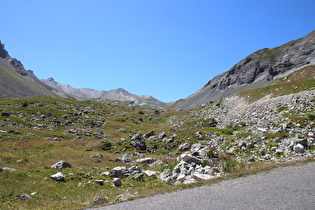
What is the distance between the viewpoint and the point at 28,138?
1426 inches

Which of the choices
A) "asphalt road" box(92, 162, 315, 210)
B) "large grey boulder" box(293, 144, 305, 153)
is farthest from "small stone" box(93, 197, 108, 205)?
"large grey boulder" box(293, 144, 305, 153)

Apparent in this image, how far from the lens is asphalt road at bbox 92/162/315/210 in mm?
8352

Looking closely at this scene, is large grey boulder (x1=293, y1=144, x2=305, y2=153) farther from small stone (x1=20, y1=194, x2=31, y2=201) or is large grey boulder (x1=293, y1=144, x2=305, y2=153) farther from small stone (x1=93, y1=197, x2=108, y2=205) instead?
small stone (x1=20, y1=194, x2=31, y2=201)

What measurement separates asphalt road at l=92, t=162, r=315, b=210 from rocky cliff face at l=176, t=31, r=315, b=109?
407 feet

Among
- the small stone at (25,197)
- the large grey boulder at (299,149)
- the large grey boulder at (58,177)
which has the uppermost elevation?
the large grey boulder at (299,149)

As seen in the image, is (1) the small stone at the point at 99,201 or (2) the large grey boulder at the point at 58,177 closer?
(1) the small stone at the point at 99,201

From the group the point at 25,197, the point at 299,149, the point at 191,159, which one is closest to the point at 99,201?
the point at 25,197

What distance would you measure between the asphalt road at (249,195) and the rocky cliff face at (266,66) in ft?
407

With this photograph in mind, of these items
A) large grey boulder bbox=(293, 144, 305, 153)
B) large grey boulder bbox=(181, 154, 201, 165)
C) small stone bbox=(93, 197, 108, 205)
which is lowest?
small stone bbox=(93, 197, 108, 205)

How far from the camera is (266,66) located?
15400 cm

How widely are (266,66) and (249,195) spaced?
6879 inches

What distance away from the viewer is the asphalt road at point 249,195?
27.4 ft

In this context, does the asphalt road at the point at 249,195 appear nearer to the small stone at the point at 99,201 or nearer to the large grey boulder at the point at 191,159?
the small stone at the point at 99,201

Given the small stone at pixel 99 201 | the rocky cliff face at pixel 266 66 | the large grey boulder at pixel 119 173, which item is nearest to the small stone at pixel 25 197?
the small stone at pixel 99 201
